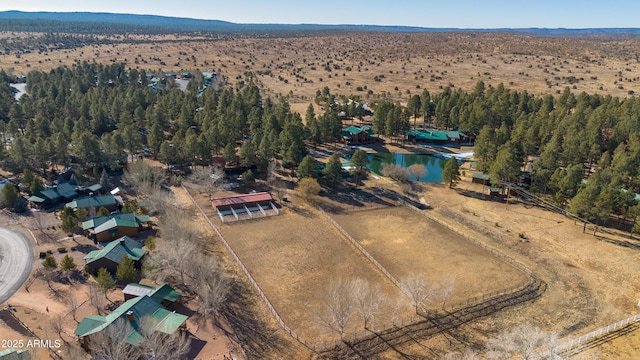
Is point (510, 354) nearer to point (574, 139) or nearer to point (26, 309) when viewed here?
point (26, 309)

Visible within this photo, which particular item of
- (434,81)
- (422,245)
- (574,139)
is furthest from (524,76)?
(422,245)

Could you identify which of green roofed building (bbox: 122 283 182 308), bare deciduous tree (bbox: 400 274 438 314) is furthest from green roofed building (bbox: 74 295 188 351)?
bare deciduous tree (bbox: 400 274 438 314)

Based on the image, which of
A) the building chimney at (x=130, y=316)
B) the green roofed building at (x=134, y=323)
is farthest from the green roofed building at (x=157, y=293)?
the building chimney at (x=130, y=316)

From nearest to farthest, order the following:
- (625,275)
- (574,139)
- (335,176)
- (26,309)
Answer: (26,309) < (625,275) < (335,176) < (574,139)

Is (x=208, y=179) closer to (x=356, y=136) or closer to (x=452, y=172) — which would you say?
(x=452, y=172)

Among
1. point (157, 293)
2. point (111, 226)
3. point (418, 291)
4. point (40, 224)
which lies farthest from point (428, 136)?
point (40, 224)

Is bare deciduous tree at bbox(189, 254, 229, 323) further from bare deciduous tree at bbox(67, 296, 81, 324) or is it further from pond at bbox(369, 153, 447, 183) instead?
pond at bbox(369, 153, 447, 183)
